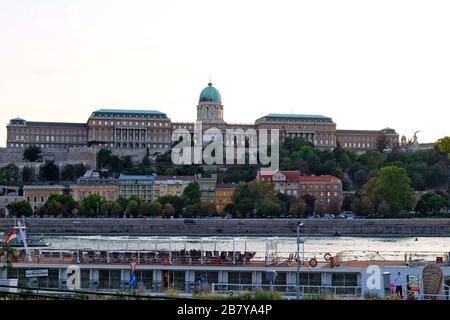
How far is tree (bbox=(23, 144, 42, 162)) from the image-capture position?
83.6 m

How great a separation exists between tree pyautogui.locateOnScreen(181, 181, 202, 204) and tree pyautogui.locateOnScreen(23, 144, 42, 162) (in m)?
25.3

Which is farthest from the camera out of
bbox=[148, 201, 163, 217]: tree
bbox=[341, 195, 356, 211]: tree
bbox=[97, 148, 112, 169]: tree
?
bbox=[97, 148, 112, 169]: tree

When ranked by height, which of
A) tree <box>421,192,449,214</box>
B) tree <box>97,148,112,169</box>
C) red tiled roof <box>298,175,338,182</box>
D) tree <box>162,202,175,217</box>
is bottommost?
tree <box>162,202,175,217</box>

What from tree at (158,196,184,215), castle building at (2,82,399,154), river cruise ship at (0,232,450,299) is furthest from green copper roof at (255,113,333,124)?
river cruise ship at (0,232,450,299)

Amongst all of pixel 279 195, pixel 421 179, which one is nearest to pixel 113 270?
pixel 279 195

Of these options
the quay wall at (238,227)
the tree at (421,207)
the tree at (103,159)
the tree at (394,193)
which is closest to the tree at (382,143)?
the tree at (103,159)

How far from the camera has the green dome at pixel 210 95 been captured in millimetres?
97500

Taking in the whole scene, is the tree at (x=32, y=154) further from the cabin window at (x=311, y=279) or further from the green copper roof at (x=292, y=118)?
the cabin window at (x=311, y=279)

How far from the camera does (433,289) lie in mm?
13188

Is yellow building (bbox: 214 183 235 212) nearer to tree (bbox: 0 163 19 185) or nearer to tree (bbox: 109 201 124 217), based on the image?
tree (bbox: 109 201 124 217)

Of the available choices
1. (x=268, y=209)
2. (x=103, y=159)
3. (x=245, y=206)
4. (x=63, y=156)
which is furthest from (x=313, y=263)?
(x=63, y=156)

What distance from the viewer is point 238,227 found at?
53.4m

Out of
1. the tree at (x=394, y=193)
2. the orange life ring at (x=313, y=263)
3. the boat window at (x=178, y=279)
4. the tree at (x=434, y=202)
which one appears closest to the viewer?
the orange life ring at (x=313, y=263)
